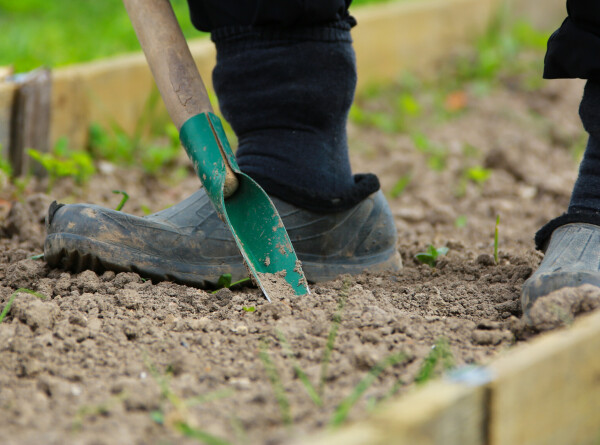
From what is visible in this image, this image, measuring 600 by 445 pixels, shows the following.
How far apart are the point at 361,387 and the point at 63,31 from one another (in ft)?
10.8

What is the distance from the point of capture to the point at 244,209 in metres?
1.61

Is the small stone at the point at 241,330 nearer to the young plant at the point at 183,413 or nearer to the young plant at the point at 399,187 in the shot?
the young plant at the point at 183,413

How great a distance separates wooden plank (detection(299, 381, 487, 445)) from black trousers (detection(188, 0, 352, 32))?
102 centimetres

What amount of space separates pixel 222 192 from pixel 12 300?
0.47 metres

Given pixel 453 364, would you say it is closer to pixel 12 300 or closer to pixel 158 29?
pixel 12 300

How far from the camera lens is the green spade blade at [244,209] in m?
1.51

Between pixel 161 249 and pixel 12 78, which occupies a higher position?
pixel 12 78

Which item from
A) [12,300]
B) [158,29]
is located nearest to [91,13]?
[158,29]

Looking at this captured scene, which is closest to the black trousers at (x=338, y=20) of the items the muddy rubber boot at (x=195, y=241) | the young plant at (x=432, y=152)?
the muddy rubber boot at (x=195, y=241)

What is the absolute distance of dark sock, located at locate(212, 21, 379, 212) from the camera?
1.68 meters

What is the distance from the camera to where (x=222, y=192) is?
4.94 feet

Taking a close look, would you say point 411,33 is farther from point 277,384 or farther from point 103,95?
point 277,384

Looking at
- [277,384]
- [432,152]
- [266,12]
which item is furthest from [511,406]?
[432,152]

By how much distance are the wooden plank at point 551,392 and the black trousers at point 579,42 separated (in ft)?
2.25
